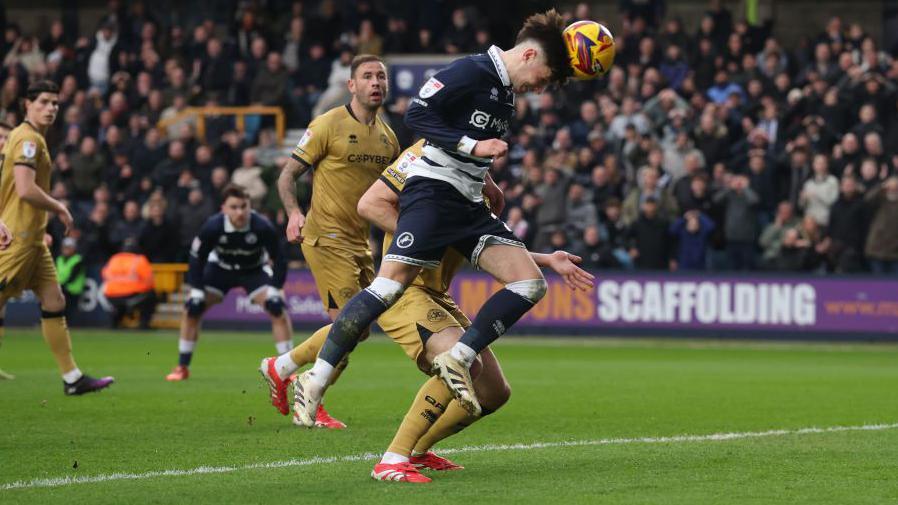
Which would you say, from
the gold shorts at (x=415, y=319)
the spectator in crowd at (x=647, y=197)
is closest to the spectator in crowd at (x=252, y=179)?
the spectator in crowd at (x=647, y=197)

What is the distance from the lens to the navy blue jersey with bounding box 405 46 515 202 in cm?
772

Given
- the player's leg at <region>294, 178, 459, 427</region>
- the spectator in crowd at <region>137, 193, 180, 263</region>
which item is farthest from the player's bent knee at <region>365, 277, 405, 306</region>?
the spectator in crowd at <region>137, 193, 180, 263</region>

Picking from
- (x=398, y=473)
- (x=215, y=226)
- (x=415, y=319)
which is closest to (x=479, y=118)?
(x=415, y=319)

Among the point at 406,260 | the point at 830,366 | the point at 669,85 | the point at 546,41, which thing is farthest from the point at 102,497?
the point at 669,85

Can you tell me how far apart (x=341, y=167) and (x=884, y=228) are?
46.5ft

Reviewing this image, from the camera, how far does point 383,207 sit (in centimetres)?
862

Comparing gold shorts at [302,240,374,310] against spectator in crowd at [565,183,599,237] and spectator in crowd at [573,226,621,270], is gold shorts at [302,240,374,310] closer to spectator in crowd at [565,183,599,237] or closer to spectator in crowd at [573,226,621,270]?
spectator in crowd at [573,226,621,270]

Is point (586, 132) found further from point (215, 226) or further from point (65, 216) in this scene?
point (65, 216)

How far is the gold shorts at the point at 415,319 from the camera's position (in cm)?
817

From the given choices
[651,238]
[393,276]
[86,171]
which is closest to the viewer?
[393,276]

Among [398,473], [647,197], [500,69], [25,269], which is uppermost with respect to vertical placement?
[500,69]

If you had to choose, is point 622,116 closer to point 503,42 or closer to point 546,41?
point 503,42

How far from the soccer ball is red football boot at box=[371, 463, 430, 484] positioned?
2.24 m

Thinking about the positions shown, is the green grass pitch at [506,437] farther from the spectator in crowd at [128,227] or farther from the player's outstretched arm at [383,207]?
the spectator in crowd at [128,227]
